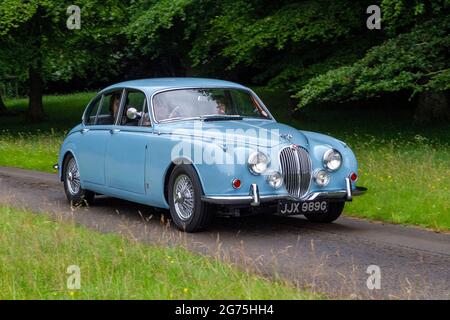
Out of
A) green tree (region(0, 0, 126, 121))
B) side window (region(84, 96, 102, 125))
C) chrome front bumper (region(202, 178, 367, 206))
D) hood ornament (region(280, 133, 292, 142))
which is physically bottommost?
chrome front bumper (region(202, 178, 367, 206))

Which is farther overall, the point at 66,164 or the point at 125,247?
the point at 66,164

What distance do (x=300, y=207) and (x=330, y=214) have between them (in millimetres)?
1063

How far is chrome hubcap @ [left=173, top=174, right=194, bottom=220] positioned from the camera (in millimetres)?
8961

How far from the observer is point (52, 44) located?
2511cm

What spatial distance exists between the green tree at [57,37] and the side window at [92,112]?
12.6m

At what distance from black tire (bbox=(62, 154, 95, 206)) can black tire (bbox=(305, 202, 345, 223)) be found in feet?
11.1

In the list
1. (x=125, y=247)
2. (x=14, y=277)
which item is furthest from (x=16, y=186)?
(x=14, y=277)

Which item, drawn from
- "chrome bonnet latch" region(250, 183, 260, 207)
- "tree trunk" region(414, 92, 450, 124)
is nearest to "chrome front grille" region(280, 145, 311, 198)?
"chrome bonnet latch" region(250, 183, 260, 207)

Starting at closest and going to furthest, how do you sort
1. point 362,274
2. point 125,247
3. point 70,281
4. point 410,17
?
point 70,281 < point 362,274 < point 125,247 < point 410,17

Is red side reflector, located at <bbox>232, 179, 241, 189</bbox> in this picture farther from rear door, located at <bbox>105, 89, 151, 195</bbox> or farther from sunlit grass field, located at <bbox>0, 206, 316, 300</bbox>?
rear door, located at <bbox>105, 89, 151, 195</bbox>

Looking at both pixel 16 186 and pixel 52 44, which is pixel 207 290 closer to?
pixel 16 186

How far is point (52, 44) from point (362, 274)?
19.9 metres

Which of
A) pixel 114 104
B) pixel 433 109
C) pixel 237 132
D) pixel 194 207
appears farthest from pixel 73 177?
pixel 433 109

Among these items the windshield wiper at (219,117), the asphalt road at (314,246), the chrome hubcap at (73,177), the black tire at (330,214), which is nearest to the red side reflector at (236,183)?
the asphalt road at (314,246)
